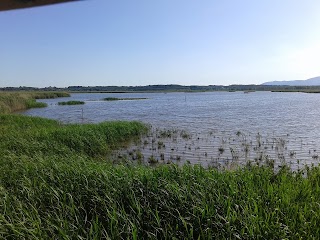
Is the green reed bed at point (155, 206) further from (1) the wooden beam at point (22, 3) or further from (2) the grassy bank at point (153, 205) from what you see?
→ (1) the wooden beam at point (22, 3)

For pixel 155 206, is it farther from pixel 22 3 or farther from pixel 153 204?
pixel 22 3

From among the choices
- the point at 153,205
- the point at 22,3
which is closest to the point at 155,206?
the point at 153,205

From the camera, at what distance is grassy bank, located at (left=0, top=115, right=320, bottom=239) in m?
4.70

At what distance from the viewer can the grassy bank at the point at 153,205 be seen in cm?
470

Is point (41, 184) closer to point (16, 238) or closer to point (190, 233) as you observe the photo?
point (16, 238)

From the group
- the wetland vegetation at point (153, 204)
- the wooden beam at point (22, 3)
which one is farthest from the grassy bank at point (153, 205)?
the wooden beam at point (22, 3)

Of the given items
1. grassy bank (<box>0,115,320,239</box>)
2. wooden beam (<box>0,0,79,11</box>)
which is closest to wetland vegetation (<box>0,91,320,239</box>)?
grassy bank (<box>0,115,320,239</box>)

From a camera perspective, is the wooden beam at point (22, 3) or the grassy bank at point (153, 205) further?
the grassy bank at point (153, 205)

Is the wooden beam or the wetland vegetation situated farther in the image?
the wetland vegetation

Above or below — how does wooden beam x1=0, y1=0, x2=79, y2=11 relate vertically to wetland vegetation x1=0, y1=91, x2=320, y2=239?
above

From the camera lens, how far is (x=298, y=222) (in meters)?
4.87

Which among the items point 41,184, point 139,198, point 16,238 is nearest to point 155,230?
point 139,198

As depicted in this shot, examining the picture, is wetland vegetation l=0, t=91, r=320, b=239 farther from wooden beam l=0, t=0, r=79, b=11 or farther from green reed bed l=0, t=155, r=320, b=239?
wooden beam l=0, t=0, r=79, b=11

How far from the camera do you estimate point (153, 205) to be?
577 cm
